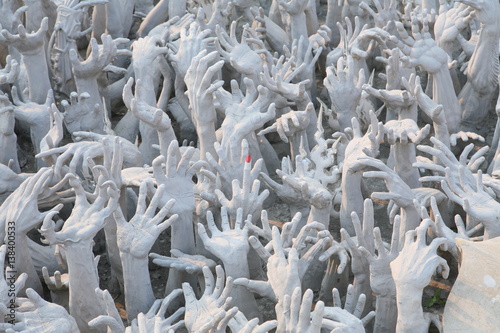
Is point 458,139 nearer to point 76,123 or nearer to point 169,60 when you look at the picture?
point 169,60

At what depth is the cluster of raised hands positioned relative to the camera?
12.2ft

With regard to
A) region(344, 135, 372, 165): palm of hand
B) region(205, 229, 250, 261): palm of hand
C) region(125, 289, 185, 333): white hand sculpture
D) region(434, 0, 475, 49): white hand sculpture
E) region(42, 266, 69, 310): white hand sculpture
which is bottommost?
region(42, 266, 69, 310): white hand sculpture

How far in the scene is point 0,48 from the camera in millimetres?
6062

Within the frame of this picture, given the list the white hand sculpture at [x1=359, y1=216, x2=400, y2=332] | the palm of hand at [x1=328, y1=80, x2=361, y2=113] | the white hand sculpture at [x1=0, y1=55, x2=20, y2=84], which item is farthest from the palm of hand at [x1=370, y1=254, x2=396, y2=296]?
the white hand sculpture at [x1=0, y1=55, x2=20, y2=84]

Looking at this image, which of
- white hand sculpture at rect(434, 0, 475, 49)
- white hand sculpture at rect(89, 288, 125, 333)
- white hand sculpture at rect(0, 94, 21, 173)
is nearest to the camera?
white hand sculpture at rect(89, 288, 125, 333)

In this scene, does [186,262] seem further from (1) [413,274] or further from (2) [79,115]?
(2) [79,115]

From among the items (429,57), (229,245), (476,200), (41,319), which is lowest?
(41,319)

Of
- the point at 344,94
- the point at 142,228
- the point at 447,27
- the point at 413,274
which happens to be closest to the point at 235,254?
the point at 142,228

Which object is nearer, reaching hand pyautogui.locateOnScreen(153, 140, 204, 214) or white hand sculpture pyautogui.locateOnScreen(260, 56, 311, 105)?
reaching hand pyautogui.locateOnScreen(153, 140, 204, 214)

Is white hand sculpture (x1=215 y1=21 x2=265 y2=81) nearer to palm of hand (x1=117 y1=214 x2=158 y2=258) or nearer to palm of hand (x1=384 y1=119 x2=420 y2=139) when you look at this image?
palm of hand (x1=384 y1=119 x2=420 y2=139)

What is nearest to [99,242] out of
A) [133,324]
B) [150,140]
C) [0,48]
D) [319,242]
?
[150,140]

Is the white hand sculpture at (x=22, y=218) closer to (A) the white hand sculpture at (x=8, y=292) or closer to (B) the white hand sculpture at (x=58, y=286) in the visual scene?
(B) the white hand sculpture at (x=58, y=286)

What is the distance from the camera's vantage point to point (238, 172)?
4461 mm

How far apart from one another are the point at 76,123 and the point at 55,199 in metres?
0.84
